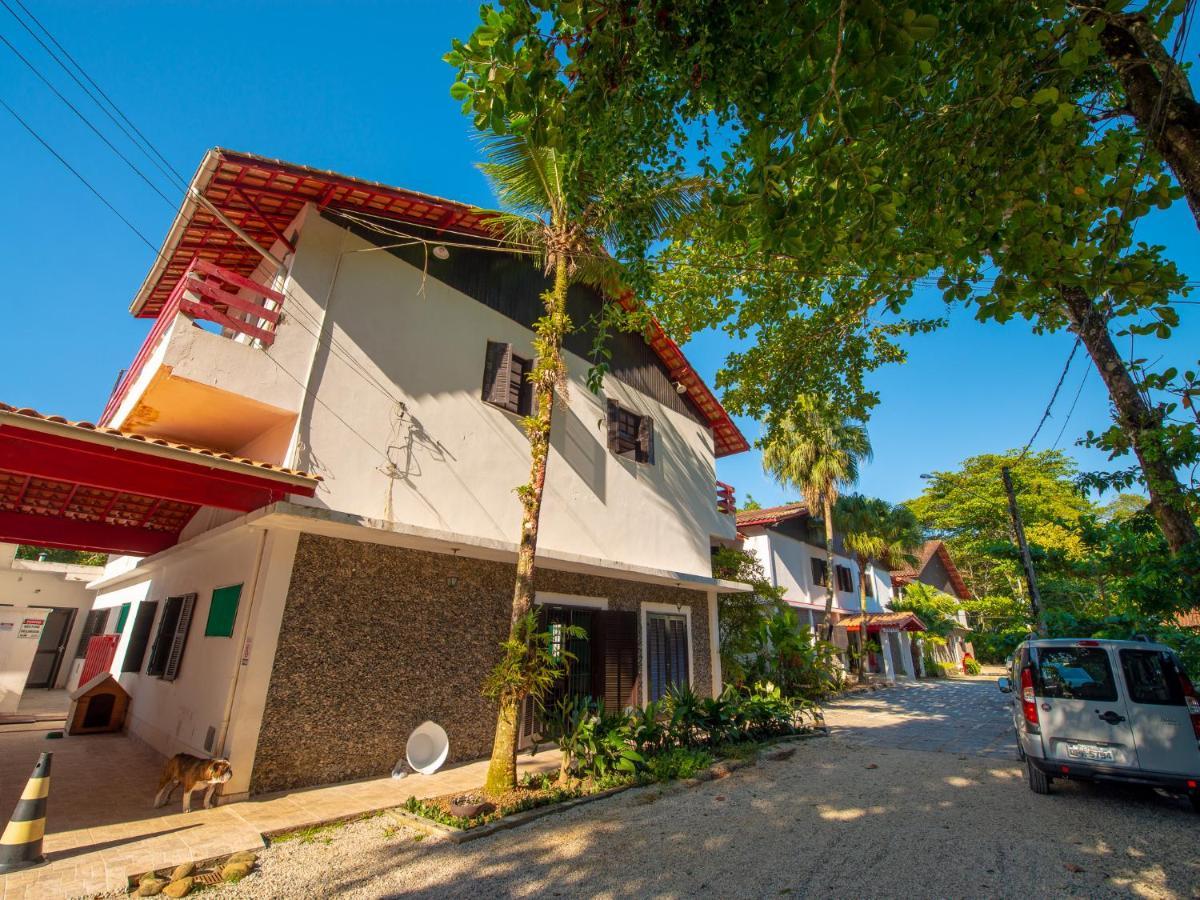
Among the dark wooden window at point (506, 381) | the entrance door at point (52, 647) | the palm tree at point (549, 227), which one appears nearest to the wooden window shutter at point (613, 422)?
the dark wooden window at point (506, 381)

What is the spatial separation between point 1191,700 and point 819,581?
1847 centimetres

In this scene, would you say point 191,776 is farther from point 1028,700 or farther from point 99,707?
point 1028,700

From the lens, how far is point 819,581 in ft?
77.8

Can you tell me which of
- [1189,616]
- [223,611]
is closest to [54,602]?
[223,611]

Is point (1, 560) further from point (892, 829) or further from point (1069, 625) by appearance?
point (1069, 625)

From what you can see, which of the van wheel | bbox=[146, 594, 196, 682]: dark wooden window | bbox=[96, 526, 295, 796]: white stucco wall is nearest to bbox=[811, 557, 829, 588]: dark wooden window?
the van wheel

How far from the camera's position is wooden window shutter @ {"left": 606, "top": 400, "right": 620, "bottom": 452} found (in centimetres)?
1144

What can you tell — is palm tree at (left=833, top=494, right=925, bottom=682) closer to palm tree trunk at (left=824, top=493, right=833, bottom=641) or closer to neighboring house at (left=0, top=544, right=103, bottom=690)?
palm tree trunk at (left=824, top=493, right=833, bottom=641)

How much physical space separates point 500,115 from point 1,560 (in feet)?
→ 78.4

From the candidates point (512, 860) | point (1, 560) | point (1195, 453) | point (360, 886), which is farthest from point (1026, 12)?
point (1, 560)

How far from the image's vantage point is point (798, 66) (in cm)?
323

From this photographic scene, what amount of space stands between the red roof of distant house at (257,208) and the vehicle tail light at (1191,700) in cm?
1024

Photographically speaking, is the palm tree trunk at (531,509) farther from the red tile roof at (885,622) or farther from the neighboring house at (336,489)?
the red tile roof at (885,622)

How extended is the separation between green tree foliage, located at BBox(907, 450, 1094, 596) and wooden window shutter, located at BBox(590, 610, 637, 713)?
95.3 ft
